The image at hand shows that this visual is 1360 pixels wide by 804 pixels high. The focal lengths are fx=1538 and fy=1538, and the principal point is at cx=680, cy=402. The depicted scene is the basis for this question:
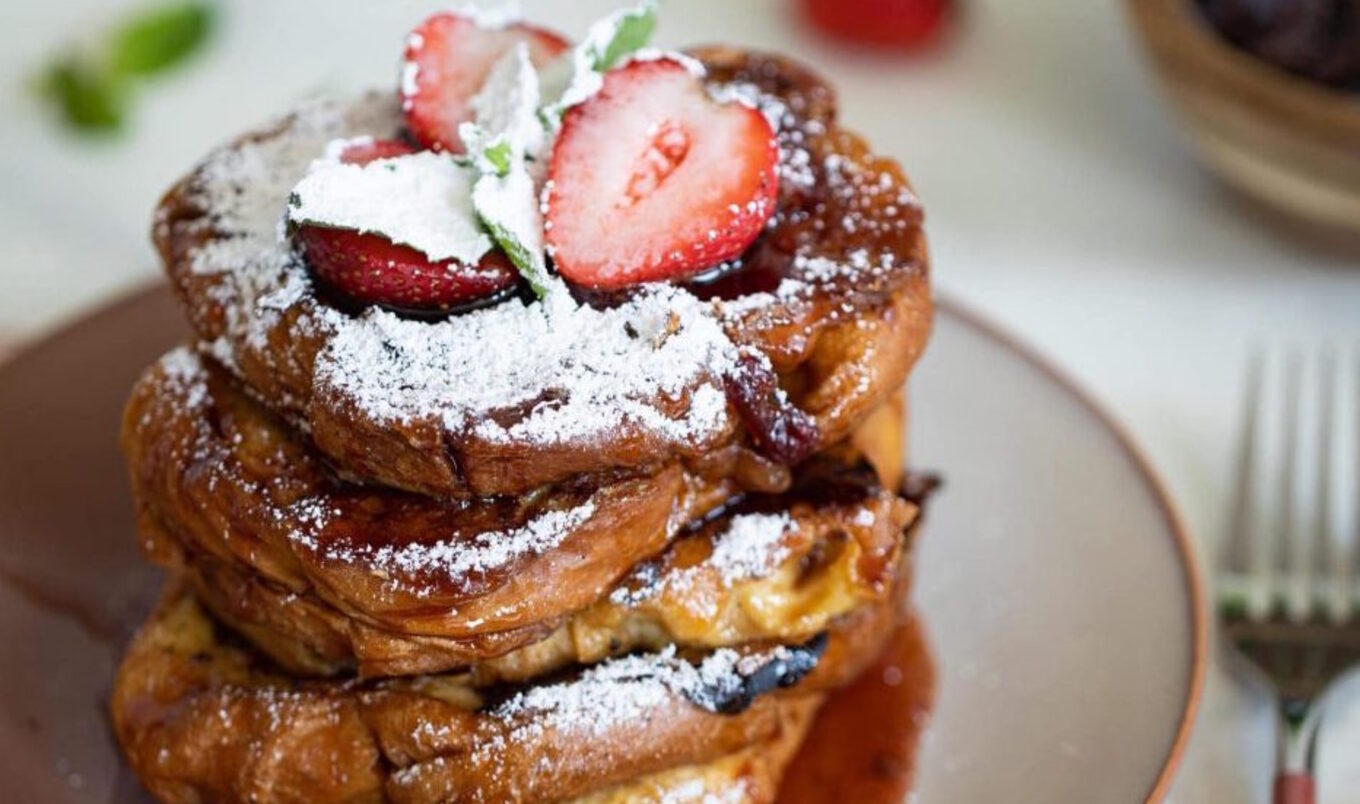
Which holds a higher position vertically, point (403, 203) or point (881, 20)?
point (403, 203)

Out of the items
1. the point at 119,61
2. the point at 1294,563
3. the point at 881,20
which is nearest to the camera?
the point at 1294,563

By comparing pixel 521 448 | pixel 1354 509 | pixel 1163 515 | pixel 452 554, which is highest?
pixel 521 448

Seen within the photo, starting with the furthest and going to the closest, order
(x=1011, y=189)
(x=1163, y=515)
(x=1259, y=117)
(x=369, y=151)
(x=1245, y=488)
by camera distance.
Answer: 1. (x=1011, y=189)
2. (x=1259, y=117)
3. (x=1245, y=488)
4. (x=1163, y=515)
5. (x=369, y=151)

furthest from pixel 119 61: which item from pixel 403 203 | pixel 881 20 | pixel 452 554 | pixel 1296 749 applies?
pixel 1296 749

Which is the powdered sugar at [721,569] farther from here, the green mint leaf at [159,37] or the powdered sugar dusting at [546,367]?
the green mint leaf at [159,37]

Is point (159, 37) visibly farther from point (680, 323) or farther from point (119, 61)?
point (680, 323)

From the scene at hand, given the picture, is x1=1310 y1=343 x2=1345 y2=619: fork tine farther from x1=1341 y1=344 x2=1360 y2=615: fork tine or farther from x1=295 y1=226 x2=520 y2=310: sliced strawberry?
x1=295 y1=226 x2=520 y2=310: sliced strawberry

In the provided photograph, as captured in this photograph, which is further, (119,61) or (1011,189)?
(119,61)

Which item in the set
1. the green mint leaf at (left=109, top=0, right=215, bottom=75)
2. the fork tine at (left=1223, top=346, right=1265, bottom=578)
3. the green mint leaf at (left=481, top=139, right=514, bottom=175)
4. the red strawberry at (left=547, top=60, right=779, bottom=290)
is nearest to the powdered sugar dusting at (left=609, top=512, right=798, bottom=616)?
the red strawberry at (left=547, top=60, right=779, bottom=290)
